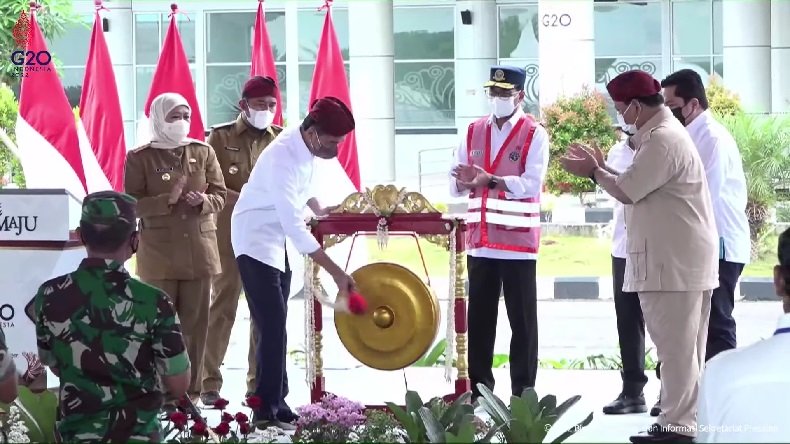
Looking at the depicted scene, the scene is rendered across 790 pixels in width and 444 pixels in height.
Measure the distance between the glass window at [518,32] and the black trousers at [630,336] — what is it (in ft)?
48.2

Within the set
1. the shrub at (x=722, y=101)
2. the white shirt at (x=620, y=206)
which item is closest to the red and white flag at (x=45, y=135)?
the white shirt at (x=620, y=206)

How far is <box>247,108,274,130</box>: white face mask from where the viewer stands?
6.81 meters

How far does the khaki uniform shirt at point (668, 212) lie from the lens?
5.30 meters

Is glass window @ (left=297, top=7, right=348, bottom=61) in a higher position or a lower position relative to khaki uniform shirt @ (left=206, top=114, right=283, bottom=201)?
higher

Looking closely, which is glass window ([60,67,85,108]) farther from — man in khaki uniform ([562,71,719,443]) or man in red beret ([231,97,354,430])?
man in khaki uniform ([562,71,719,443])

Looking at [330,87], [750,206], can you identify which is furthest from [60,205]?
[750,206]

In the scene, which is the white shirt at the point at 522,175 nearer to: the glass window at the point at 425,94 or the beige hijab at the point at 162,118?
the beige hijab at the point at 162,118

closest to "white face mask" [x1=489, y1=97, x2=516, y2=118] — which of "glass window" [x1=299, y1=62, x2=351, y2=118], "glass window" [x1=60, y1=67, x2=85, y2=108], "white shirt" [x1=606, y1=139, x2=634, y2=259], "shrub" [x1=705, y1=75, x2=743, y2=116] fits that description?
"white shirt" [x1=606, y1=139, x2=634, y2=259]

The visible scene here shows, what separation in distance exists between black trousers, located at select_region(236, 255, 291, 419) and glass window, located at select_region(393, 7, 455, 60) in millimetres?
15421

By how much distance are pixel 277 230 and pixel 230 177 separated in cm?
109

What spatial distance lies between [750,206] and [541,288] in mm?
2439

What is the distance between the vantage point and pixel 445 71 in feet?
69.2

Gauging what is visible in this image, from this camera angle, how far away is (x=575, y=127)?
15.4m

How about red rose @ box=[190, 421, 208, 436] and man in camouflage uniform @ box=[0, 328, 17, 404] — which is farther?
red rose @ box=[190, 421, 208, 436]
